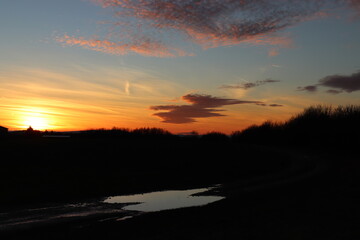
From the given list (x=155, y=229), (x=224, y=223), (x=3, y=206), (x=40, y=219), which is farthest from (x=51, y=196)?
(x=224, y=223)

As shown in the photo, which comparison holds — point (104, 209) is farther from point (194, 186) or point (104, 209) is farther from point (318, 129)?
point (318, 129)

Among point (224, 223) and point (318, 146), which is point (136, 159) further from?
point (318, 146)

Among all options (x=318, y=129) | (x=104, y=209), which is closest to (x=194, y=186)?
(x=104, y=209)

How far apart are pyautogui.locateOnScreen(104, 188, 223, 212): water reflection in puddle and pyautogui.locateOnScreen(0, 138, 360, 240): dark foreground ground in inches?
28.4

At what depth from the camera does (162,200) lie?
11.1 meters

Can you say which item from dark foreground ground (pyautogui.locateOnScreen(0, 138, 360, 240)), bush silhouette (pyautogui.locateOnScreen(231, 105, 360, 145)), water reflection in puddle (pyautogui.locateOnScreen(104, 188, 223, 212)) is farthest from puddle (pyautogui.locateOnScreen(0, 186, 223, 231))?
bush silhouette (pyautogui.locateOnScreen(231, 105, 360, 145))

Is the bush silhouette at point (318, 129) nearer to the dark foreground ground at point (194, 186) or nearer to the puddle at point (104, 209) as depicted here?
the dark foreground ground at point (194, 186)

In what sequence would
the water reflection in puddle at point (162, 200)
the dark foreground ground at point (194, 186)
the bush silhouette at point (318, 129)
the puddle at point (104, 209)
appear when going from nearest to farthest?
the dark foreground ground at point (194, 186), the puddle at point (104, 209), the water reflection in puddle at point (162, 200), the bush silhouette at point (318, 129)

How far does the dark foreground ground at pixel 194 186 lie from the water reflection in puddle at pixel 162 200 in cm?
72

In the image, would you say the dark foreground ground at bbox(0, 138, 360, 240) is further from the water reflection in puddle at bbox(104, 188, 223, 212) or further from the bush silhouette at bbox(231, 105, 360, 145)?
the bush silhouette at bbox(231, 105, 360, 145)

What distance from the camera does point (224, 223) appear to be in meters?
7.68

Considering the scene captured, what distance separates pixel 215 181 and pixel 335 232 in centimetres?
859

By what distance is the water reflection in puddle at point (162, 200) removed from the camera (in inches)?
392

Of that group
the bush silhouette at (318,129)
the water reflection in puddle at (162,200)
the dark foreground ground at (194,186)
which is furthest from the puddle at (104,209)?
the bush silhouette at (318,129)
